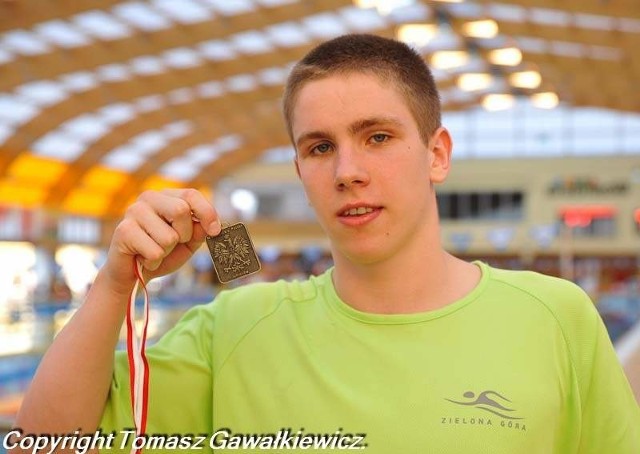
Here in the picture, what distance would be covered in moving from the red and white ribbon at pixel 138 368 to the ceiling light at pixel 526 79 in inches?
1233

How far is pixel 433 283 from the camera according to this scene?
1711 millimetres

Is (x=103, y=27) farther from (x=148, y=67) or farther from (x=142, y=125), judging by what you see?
(x=142, y=125)

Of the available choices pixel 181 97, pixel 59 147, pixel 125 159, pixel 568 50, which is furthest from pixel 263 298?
pixel 125 159

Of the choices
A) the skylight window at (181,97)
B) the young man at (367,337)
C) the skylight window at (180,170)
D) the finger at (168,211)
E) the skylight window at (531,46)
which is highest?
the finger at (168,211)

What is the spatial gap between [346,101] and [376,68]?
103 mm

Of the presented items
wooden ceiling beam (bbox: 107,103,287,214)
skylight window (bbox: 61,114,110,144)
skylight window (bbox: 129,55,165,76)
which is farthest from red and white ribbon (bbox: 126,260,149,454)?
wooden ceiling beam (bbox: 107,103,287,214)

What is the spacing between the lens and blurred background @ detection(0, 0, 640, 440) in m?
22.1

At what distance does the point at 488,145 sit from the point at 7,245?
2313cm

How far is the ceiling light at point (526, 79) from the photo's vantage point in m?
31.5

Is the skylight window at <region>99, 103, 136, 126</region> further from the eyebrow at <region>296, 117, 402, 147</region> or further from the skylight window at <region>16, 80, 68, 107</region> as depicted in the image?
the eyebrow at <region>296, 117, 402, 147</region>

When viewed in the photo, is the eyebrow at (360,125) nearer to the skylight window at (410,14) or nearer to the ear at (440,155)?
the ear at (440,155)

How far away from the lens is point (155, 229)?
1522 mm

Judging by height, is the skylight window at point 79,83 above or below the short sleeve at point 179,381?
below

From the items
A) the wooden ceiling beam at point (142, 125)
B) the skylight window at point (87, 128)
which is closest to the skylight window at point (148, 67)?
the wooden ceiling beam at point (142, 125)
